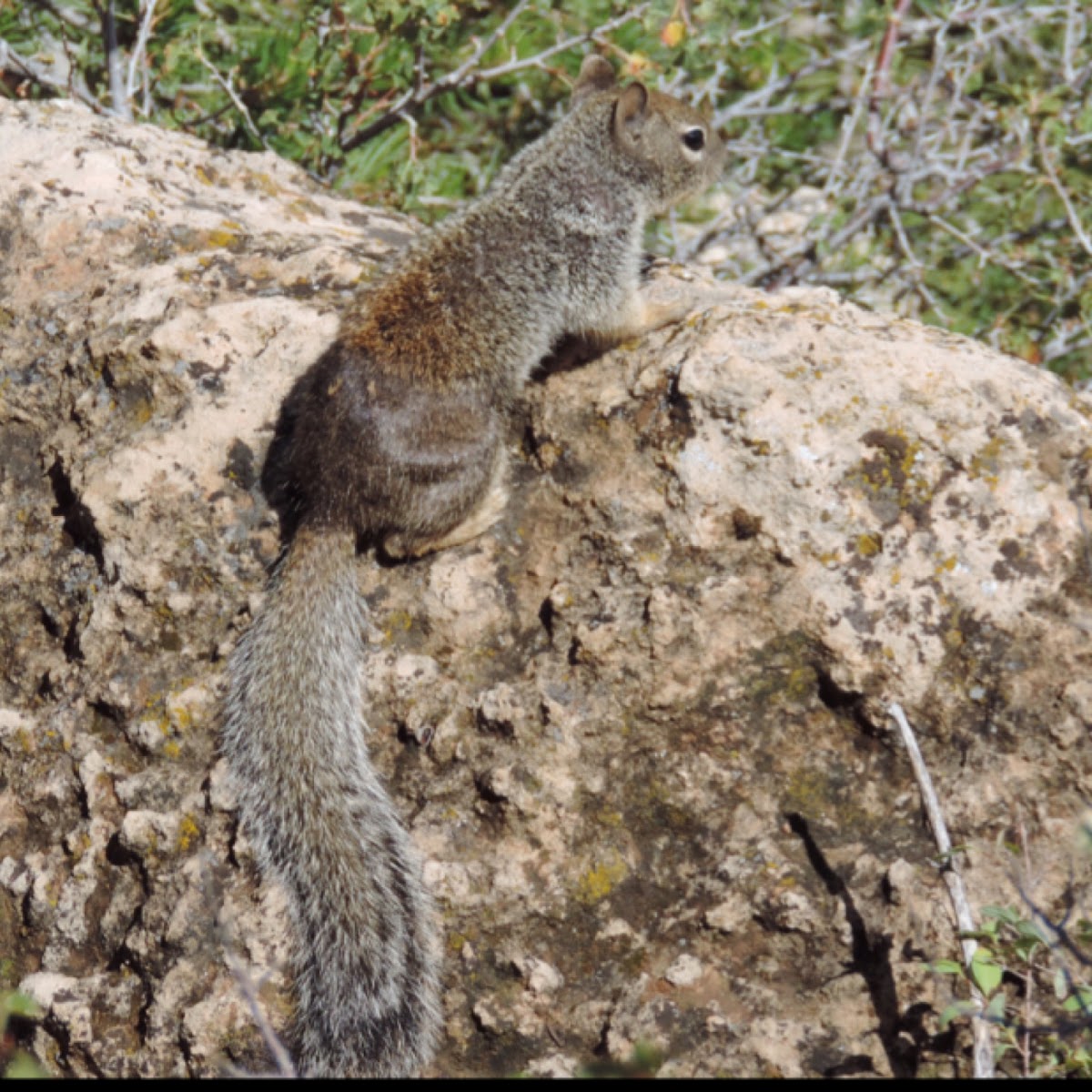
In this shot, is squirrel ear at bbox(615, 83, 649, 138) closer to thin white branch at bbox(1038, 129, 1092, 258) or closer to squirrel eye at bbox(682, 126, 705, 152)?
squirrel eye at bbox(682, 126, 705, 152)

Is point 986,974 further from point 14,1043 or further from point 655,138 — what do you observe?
point 655,138

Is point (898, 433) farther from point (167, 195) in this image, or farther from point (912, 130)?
point (912, 130)

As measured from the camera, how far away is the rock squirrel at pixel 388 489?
2586mm

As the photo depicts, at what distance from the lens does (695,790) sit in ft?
9.02

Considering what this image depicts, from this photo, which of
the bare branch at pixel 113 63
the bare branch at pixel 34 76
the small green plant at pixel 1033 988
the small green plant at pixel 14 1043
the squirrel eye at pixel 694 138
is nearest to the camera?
the small green plant at pixel 14 1043

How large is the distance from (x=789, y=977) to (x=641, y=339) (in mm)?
1813

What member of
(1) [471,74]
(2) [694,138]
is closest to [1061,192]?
(2) [694,138]

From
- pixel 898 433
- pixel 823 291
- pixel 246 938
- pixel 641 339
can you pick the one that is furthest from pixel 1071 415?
pixel 246 938

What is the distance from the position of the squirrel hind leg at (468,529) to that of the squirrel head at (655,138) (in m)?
1.47

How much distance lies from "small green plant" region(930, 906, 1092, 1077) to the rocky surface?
5.0 inches

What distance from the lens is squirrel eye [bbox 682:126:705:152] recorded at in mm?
4348

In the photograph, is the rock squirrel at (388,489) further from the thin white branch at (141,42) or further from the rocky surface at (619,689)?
the thin white branch at (141,42)

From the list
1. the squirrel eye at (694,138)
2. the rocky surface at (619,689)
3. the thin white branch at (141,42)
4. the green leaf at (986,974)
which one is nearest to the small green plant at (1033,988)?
the green leaf at (986,974)

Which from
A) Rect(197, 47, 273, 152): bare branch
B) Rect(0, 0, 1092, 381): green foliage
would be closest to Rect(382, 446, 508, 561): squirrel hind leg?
Rect(0, 0, 1092, 381): green foliage
